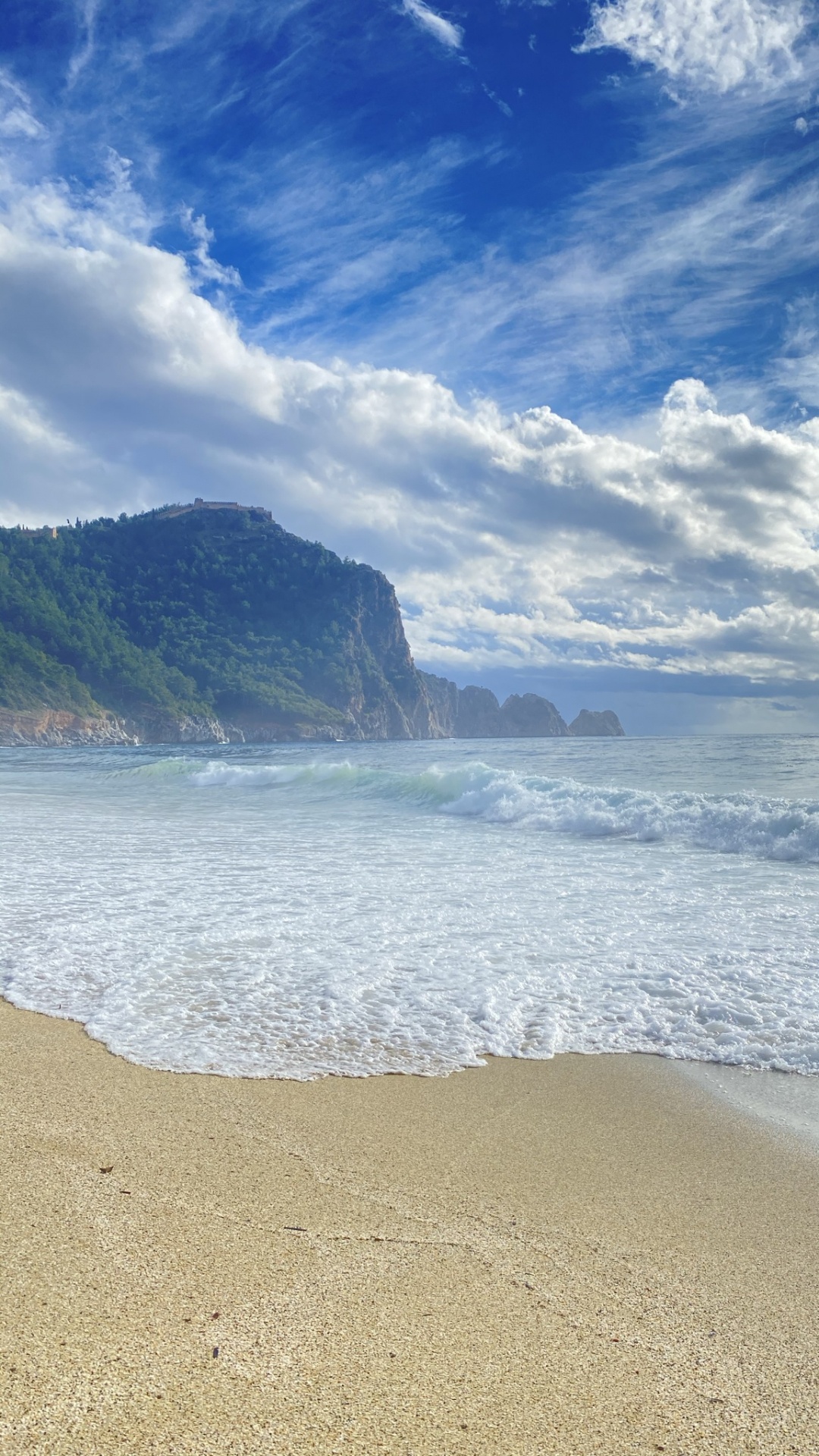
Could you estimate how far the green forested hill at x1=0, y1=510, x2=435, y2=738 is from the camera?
108 metres

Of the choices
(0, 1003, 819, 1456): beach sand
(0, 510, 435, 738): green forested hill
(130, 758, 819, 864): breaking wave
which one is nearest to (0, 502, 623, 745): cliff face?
(0, 510, 435, 738): green forested hill

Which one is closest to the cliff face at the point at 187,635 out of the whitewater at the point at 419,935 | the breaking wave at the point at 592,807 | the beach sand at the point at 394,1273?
the breaking wave at the point at 592,807

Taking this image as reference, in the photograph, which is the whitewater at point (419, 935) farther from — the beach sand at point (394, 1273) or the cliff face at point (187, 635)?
the cliff face at point (187, 635)

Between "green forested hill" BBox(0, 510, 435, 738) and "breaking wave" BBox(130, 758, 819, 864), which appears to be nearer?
"breaking wave" BBox(130, 758, 819, 864)

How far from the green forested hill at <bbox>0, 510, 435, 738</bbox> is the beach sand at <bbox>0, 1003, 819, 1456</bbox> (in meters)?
103

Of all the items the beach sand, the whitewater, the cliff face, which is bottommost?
the whitewater

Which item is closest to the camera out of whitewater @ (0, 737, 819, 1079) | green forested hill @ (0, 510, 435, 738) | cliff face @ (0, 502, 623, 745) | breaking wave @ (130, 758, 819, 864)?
whitewater @ (0, 737, 819, 1079)

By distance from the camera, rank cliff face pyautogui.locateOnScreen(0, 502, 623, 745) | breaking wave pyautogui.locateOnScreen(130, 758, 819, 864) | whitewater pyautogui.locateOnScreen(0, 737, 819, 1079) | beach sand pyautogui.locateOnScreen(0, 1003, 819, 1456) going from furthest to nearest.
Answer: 1. cliff face pyautogui.locateOnScreen(0, 502, 623, 745)
2. breaking wave pyautogui.locateOnScreen(130, 758, 819, 864)
3. whitewater pyautogui.locateOnScreen(0, 737, 819, 1079)
4. beach sand pyautogui.locateOnScreen(0, 1003, 819, 1456)

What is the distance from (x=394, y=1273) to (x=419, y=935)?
449cm

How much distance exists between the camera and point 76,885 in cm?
859

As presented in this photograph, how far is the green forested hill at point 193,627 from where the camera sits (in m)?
108

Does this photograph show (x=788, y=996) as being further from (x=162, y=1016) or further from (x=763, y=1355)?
(x=162, y=1016)

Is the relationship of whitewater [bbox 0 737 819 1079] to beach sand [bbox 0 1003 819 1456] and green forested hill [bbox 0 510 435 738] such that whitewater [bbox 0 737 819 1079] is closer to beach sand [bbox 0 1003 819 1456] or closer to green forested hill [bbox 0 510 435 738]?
beach sand [bbox 0 1003 819 1456]

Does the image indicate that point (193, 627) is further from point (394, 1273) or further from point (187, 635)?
point (394, 1273)
